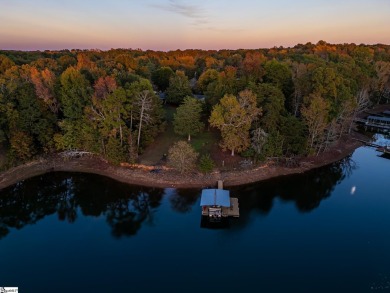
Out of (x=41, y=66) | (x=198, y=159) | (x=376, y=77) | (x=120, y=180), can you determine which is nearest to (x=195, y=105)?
(x=198, y=159)

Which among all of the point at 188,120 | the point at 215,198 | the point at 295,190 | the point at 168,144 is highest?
the point at 188,120

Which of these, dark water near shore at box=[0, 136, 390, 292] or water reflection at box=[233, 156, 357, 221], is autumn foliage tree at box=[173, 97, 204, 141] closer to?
dark water near shore at box=[0, 136, 390, 292]

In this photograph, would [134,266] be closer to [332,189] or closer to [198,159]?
[198,159]

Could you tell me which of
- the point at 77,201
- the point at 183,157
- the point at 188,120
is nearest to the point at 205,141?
the point at 188,120

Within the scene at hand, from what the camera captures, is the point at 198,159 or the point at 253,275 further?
the point at 198,159

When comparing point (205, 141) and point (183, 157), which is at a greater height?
point (183, 157)

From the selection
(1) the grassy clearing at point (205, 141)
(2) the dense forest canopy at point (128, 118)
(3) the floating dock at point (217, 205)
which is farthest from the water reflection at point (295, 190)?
(1) the grassy clearing at point (205, 141)

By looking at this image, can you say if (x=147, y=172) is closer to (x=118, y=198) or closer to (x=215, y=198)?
(x=118, y=198)
